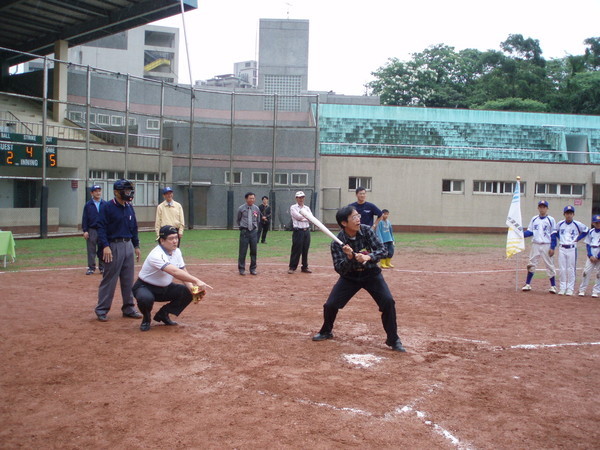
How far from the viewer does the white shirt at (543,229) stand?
13.2 meters

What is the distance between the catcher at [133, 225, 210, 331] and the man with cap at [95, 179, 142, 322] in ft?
2.49

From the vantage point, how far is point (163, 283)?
847 centimetres

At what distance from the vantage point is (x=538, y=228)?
13266 millimetres

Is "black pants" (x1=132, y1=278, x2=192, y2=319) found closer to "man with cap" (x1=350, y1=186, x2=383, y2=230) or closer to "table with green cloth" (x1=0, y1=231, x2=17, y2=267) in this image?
"man with cap" (x1=350, y1=186, x2=383, y2=230)

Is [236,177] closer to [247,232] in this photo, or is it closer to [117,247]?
[247,232]

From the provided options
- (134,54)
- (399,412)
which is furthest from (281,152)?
(399,412)

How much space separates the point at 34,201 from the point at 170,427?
26.9 metres

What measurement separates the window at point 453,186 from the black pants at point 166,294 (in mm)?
29261

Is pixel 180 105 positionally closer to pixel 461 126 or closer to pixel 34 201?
pixel 34 201

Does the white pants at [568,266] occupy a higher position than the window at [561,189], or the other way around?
the window at [561,189]

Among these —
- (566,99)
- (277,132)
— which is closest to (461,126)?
(277,132)

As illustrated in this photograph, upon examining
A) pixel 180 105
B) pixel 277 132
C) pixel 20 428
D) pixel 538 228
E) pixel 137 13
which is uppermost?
pixel 137 13

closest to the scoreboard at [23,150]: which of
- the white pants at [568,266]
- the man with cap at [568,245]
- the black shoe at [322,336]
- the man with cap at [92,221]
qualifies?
the man with cap at [92,221]

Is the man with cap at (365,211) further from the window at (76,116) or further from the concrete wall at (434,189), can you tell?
the window at (76,116)
